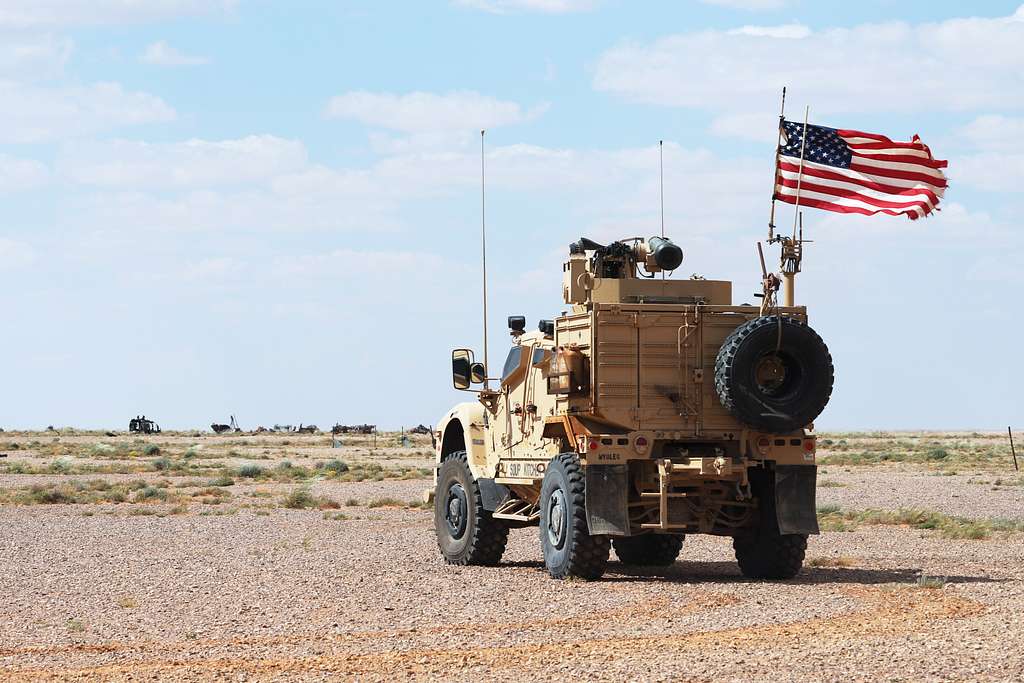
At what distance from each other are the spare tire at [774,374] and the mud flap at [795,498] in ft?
1.95

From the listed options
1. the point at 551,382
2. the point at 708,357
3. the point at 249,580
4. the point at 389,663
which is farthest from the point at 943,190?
the point at 389,663

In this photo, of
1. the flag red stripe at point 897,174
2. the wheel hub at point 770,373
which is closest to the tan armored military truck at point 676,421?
the wheel hub at point 770,373

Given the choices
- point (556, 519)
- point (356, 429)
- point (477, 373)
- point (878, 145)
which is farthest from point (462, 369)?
point (356, 429)

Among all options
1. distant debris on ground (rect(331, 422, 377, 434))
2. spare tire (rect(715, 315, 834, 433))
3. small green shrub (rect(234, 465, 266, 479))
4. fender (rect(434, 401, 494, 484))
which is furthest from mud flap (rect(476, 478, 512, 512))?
distant debris on ground (rect(331, 422, 377, 434))

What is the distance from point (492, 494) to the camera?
19.6 metres

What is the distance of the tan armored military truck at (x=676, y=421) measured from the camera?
1669cm

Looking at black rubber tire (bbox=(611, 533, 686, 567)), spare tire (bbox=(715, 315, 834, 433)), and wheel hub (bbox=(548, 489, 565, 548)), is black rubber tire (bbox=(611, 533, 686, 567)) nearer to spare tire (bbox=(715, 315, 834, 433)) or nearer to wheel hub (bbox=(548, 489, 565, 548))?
wheel hub (bbox=(548, 489, 565, 548))

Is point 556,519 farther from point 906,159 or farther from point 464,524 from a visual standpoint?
point 906,159

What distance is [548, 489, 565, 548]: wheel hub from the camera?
1725cm

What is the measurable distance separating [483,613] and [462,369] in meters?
6.15

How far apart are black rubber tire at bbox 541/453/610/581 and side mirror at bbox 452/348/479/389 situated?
276 cm

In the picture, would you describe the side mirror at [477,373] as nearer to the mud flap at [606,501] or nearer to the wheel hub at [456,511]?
the wheel hub at [456,511]

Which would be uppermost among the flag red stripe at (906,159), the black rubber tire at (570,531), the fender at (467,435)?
the flag red stripe at (906,159)

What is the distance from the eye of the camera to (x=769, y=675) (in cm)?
1040
